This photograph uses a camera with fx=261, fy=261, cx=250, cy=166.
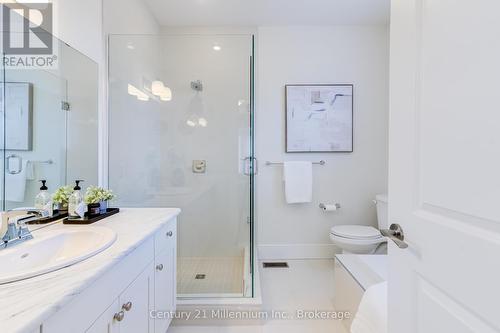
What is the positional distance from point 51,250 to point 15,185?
38 cm

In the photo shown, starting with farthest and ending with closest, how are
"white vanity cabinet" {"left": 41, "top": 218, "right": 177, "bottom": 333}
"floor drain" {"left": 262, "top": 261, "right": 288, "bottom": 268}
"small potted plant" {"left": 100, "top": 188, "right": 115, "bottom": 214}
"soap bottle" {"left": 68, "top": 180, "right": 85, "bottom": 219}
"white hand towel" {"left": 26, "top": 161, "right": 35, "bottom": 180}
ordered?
"floor drain" {"left": 262, "top": 261, "right": 288, "bottom": 268}, "small potted plant" {"left": 100, "top": 188, "right": 115, "bottom": 214}, "soap bottle" {"left": 68, "top": 180, "right": 85, "bottom": 219}, "white hand towel" {"left": 26, "top": 161, "right": 35, "bottom": 180}, "white vanity cabinet" {"left": 41, "top": 218, "right": 177, "bottom": 333}

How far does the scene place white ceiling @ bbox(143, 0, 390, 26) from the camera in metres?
2.34

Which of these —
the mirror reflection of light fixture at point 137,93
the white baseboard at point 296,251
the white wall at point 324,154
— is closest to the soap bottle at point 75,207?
the mirror reflection of light fixture at point 137,93

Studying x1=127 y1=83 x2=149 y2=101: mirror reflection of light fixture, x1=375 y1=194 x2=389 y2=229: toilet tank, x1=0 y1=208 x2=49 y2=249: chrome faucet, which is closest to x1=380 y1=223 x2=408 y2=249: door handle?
x1=0 y1=208 x2=49 y2=249: chrome faucet

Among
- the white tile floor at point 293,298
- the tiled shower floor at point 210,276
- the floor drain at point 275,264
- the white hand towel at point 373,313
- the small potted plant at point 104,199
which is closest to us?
the white hand towel at point 373,313

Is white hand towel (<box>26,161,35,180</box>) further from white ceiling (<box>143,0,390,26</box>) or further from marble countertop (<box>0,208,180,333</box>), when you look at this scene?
white ceiling (<box>143,0,390,26</box>)

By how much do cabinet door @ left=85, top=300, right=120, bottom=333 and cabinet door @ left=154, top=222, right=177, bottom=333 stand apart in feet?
1.42

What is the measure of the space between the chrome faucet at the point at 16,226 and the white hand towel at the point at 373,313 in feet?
4.74

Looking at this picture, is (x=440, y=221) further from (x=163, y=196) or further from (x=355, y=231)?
(x=163, y=196)

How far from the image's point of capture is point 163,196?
250cm

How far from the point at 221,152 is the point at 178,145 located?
0.42 m

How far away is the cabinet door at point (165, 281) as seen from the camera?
1359 mm

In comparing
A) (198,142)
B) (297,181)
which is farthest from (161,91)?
(297,181)

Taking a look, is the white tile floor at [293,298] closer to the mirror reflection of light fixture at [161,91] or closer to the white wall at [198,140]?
the white wall at [198,140]
